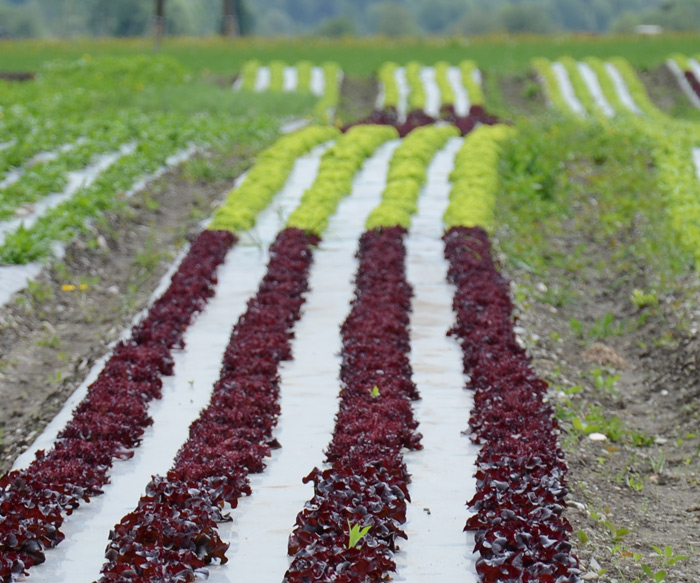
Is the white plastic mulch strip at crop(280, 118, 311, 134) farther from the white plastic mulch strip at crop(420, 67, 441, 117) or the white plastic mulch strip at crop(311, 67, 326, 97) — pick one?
the white plastic mulch strip at crop(311, 67, 326, 97)

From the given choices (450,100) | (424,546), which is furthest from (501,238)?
(450,100)

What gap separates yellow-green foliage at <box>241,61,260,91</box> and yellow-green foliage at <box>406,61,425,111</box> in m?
4.68

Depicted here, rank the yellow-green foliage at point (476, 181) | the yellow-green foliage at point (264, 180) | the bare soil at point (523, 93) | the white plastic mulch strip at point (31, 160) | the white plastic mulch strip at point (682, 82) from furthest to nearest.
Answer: the white plastic mulch strip at point (682, 82) < the bare soil at point (523, 93) < the white plastic mulch strip at point (31, 160) < the yellow-green foliage at point (476, 181) < the yellow-green foliage at point (264, 180)

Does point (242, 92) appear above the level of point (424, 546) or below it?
below

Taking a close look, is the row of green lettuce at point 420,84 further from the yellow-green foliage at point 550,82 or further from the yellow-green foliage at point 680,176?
the yellow-green foliage at point 680,176

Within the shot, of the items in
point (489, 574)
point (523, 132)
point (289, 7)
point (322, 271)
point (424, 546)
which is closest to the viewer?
point (489, 574)

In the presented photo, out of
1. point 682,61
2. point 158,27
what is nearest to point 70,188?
point 682,61

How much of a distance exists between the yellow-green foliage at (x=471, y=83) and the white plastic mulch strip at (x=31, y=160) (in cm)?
1329

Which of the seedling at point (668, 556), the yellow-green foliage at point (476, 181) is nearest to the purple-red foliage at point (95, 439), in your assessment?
the seedling at point (668, 556)

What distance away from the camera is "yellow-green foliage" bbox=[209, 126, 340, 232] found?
12.1 meters

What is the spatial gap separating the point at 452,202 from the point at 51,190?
5235 mm

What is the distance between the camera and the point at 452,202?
1291 cm

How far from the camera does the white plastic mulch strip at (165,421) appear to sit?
5422mm

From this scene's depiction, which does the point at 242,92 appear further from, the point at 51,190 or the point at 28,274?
the point at 28,274
